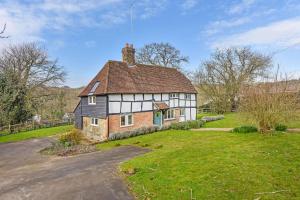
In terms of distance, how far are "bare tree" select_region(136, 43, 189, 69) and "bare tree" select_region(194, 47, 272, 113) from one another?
20.8 ft

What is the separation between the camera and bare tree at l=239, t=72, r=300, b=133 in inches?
582

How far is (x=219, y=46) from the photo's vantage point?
43.0m

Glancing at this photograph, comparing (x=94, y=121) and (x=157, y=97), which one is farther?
(x=157, y=97)

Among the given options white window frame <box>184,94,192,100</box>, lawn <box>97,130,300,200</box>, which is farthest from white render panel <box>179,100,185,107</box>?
lawn <box>97,130,300,200</box>

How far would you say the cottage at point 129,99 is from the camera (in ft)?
71.0

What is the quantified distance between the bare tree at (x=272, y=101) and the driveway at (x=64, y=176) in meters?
8.74

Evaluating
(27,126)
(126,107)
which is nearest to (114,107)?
(126,107)

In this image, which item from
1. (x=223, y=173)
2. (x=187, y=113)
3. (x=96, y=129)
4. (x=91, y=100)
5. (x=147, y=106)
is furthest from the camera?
(x=187, y=113)

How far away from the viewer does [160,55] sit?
43625mm

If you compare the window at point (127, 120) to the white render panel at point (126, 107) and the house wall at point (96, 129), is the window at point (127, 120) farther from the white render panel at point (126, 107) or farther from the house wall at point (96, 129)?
the house wall at point (96, 129)

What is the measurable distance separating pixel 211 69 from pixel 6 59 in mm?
36375

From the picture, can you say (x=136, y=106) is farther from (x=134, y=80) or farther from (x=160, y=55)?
(x=160, y=55)

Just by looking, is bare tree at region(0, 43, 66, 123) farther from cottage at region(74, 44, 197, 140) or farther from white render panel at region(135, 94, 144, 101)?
white render panel at region(135, 94, 144, 101)

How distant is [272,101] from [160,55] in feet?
101
